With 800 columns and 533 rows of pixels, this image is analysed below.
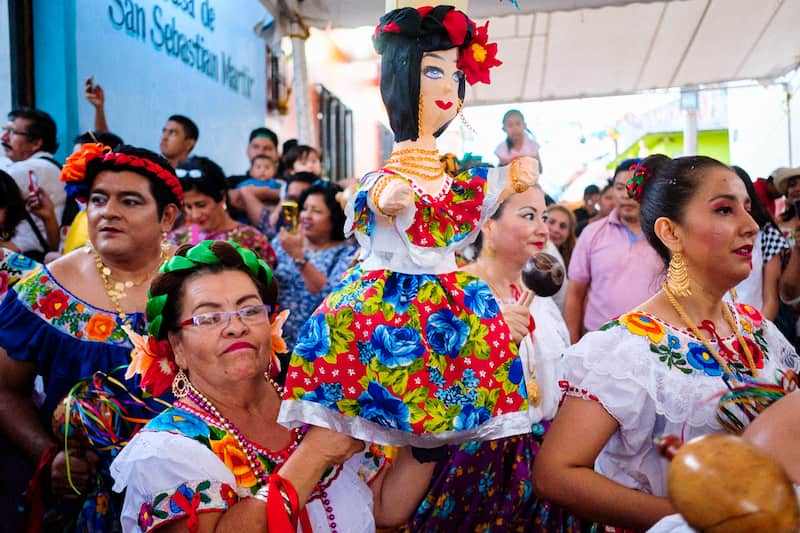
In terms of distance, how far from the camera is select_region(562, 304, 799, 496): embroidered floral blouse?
1752 millimetres

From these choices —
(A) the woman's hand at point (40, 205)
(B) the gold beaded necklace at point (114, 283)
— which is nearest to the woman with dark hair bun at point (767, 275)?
(B) the gold beaded necklace at point (114, 283)

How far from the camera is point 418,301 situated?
1809 millimetres

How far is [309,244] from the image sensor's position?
4.64 metres

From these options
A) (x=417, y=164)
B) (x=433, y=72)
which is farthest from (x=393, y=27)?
(x=417, y=164)

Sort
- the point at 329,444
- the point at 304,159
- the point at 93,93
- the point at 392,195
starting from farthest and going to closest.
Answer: the point at 304,159
the point at 93,93
the point at 392,195
the point at 329,444

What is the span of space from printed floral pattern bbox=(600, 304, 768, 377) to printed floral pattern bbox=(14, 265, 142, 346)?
153cm

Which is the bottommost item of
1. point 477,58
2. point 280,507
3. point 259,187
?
point 280,507

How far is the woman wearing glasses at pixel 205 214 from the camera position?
158 inches

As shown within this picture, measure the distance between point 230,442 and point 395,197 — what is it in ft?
2.27

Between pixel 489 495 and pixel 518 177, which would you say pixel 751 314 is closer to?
pixel 518 177

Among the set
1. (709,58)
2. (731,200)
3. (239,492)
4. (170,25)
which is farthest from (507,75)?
(239,492)

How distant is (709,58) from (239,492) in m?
7.74

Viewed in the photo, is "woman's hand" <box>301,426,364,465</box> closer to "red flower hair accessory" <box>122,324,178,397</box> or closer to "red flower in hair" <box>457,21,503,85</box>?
"red flower hair accessory" <box>122,324,178,397</box>

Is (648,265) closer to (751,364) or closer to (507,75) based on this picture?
(751,364)
